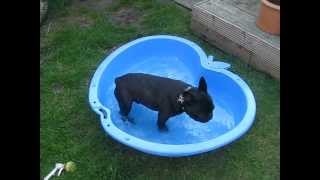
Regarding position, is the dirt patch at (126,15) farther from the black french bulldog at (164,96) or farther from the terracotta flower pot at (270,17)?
the black french bulldog at (164,96)

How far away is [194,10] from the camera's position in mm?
4820

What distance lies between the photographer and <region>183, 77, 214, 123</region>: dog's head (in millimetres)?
3250

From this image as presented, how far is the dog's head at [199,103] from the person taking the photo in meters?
3.25

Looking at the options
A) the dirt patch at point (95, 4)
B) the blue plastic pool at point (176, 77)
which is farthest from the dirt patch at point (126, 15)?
the blue plastic pool at point (176, 77)

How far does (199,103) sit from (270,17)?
146cm

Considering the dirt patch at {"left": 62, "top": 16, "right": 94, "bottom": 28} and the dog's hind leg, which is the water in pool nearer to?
the dog's hind leg

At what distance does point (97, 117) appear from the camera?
3980 mm

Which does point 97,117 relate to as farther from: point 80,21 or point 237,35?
point 80,21

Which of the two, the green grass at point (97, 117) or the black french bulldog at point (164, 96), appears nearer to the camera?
the black french bulldog at point (164, 96)

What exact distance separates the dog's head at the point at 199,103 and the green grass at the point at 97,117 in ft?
1.52
